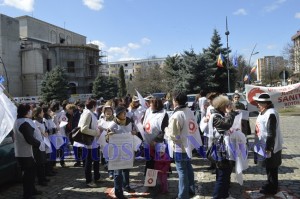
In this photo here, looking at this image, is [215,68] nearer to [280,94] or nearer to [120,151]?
[280,94]

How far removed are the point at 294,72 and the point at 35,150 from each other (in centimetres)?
5998

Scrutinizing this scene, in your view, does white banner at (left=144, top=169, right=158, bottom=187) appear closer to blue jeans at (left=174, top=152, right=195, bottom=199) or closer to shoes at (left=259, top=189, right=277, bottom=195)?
blue jeans at (left=174, top=152, right=195, bottom=199)

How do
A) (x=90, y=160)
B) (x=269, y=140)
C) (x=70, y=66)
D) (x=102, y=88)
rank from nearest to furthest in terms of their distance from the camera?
1. (x=269, y=140)
2. (x=90, y=160)
3. (x=102, y=88)
4. (x=70, y=66)

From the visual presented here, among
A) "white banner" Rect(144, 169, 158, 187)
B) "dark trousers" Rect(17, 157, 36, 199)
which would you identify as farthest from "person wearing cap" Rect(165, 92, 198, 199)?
"dark trousers" Rect(17, 157, 36, 199)

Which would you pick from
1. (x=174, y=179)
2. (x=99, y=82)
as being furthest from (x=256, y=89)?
(x=99, y=82)

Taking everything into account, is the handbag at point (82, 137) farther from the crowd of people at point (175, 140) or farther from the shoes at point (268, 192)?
the shoes at point (268, 192)

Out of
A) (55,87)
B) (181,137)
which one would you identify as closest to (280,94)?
(181,137)

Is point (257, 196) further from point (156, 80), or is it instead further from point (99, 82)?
point (156, 80)

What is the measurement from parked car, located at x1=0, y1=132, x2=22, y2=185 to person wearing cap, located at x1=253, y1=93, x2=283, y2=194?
5315 mm

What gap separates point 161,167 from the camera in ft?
22.6

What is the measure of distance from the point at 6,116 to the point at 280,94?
215 inches

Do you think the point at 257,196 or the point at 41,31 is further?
the point at 41,31

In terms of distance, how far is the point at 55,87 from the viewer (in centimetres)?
4941

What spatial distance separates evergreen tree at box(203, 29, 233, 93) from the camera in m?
32.1
